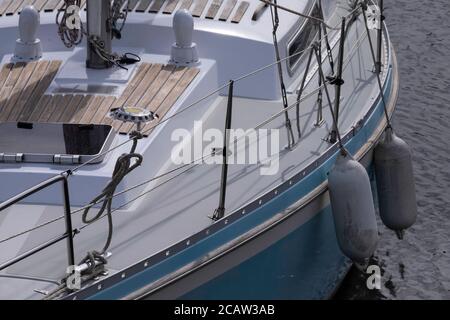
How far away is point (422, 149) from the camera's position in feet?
36.6

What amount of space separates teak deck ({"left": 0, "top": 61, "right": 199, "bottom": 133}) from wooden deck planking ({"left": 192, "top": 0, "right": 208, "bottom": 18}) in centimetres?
75

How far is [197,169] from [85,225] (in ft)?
3.78

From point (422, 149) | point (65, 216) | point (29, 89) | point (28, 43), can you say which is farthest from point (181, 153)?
point (422, 149)

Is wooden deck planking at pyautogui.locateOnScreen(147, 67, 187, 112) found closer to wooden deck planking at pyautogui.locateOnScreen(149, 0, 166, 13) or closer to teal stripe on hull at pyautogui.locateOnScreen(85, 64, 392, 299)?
wooden deck planking at pyautogui.locateOnScreen(149, 0, 166, 13)

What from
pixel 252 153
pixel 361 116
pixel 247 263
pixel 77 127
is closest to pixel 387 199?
pixel 361 116

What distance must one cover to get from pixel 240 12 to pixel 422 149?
3.42 m

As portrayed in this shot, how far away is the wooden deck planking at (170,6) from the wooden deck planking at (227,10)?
0.41 m

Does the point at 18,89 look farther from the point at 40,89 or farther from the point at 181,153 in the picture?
the point at 181,153

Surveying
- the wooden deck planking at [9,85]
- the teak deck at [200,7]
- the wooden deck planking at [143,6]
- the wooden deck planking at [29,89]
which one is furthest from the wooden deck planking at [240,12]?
the wooden deck planking at [9,85]

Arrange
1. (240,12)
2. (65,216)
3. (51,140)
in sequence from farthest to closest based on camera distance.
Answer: (240,12), (51,140), (65,216)

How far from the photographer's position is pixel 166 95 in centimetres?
757

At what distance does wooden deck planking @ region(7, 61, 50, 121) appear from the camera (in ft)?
24.4

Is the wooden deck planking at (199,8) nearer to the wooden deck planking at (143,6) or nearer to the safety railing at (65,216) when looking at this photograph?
the wooden deck planking at (143,6)

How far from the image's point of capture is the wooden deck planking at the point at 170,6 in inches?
337
